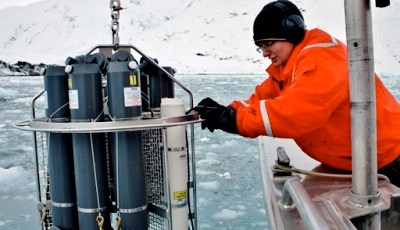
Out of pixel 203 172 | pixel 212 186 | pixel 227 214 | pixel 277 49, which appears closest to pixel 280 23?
pixel 277 49

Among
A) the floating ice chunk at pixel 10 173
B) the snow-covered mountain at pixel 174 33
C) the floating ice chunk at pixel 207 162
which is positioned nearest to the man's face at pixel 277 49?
the floating ice chunk at pixel 207 162

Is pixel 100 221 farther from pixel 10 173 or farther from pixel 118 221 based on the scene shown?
pixel 10 173

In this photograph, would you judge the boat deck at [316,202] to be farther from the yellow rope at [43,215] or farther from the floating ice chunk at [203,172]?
the floating ice chunk at [203,172]

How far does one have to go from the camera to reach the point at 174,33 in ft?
433

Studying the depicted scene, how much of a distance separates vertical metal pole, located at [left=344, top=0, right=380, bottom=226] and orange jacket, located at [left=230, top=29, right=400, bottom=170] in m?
0.51

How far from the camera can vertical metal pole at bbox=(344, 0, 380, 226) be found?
3.99 ft

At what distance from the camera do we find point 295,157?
9.51 ft

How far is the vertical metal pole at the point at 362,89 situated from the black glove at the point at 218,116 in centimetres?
77

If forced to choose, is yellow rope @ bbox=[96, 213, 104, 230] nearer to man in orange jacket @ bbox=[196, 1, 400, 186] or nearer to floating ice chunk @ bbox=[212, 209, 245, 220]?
man in orange jacket @ bbox=[196, 1, 400, 186]

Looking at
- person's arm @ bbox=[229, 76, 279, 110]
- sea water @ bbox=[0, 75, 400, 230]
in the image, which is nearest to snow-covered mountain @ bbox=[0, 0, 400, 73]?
sea water @ bbox=[0, 75, 400, 230]

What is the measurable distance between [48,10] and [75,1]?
89.9 feet

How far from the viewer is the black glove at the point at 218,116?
2.02 m

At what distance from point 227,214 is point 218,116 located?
352 cm

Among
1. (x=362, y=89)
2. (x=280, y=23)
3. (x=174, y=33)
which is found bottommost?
(x=362, y=89)
